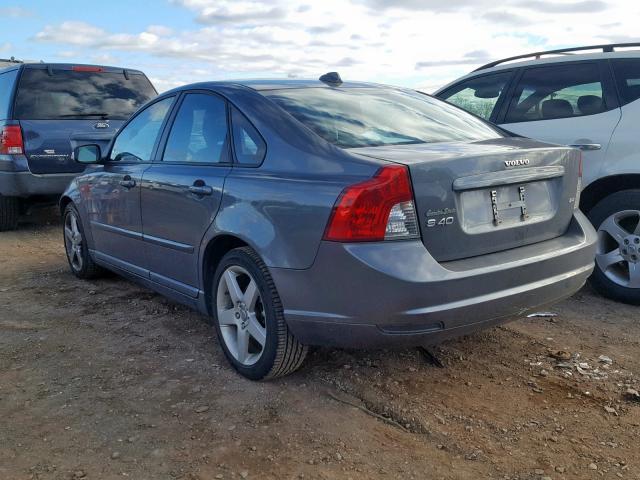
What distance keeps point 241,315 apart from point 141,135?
73.4 inches

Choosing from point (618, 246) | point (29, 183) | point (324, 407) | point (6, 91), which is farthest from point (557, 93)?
point (6, 91)

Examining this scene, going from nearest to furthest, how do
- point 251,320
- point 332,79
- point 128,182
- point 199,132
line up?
point 251,320, point 199,132, point 332,79, point 128,182

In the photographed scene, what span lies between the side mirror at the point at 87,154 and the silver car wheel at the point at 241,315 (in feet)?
6.62

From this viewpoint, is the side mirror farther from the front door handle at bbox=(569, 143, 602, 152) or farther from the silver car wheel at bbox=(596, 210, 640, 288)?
the silver car wheel at bbox=(596, 210, 640, 288)

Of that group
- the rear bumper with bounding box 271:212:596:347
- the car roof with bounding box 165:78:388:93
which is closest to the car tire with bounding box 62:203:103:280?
the car roof with bounding box 165:78:388:93

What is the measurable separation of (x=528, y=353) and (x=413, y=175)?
158 cm

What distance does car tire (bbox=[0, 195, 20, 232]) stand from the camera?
784 centimetres

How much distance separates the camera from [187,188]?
147 inches

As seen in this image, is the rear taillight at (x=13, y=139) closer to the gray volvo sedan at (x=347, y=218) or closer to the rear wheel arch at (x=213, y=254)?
the gray volvo sedan at (x=347, y=218)

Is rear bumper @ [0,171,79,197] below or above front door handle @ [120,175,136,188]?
below

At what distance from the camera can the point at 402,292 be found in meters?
2.71

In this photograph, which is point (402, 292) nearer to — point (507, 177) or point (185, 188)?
point (507, 177)

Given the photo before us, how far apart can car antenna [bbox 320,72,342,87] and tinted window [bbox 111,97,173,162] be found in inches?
41.0

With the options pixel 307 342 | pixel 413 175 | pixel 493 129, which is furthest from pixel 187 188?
pixel 493 129
